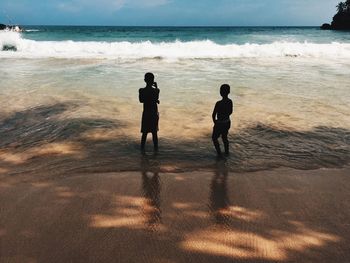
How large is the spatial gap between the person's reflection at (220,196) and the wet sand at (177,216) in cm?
1

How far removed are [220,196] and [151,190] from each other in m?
0.87

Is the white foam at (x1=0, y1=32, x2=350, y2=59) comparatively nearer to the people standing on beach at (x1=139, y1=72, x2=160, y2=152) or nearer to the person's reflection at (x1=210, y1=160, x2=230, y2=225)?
the people standing on beach at (x1=139, y1=72, x2=160, y2=152)

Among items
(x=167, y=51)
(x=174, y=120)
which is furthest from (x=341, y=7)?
(x=174, y=120)

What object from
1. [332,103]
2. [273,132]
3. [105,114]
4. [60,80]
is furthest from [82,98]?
[332,103]

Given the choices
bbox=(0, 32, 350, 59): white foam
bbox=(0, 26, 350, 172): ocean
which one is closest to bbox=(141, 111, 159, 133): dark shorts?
bbox=(0, 26, 350, 172): ocean

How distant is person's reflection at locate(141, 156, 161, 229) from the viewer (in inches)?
152

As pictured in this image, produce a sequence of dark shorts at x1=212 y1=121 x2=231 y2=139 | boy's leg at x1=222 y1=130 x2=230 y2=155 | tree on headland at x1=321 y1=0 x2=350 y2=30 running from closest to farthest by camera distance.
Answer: dark shorts at x1=212 y1=121 x2=231 y2=139
boy's leg at x1=222 y1=130 x2=230 y2=155
tree on headland at x1=321 y1=0 x2=350 y2=30

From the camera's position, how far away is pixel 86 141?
653 cm

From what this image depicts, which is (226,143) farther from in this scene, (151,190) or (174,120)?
(174,120)

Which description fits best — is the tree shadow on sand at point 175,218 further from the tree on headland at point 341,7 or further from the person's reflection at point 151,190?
the tree on headland at point 341,7

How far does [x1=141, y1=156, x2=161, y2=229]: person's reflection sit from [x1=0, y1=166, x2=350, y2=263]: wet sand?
0.01 meters

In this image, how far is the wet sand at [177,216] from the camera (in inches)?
129

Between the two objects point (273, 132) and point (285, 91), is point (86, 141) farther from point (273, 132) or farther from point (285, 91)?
point (285, 91)

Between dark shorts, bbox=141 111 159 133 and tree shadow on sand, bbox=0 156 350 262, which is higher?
dark shorts, bbox=141 111 159 133
